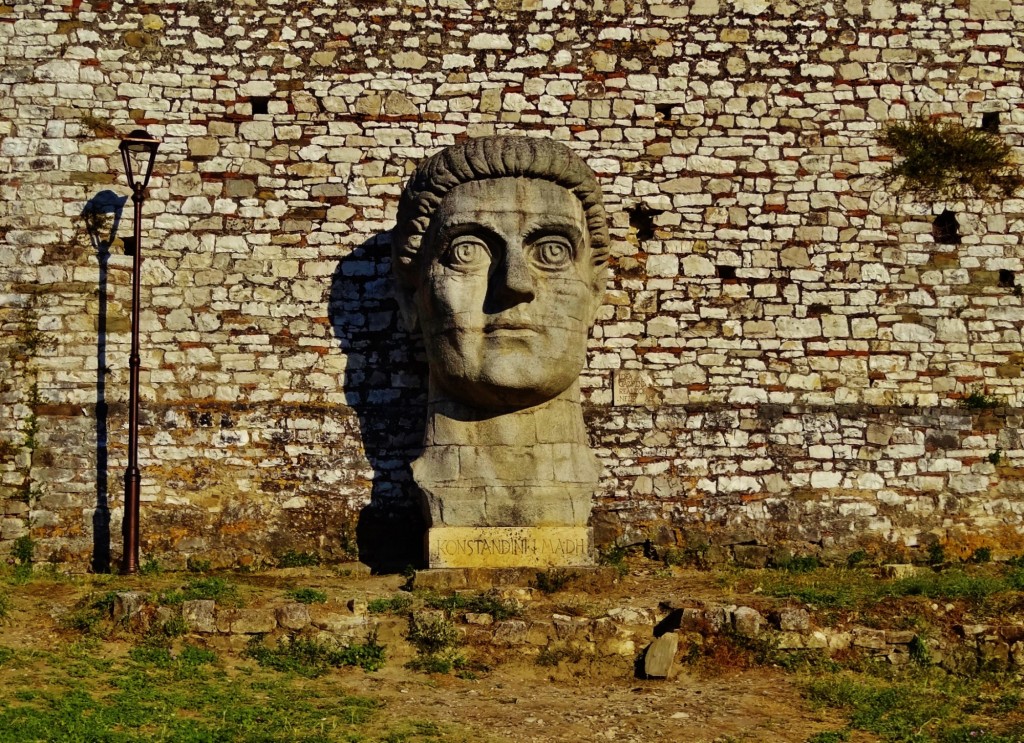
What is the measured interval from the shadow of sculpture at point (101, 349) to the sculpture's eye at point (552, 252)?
4.00 metres

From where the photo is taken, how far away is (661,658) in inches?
323

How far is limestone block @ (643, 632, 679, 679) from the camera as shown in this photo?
8164 mm

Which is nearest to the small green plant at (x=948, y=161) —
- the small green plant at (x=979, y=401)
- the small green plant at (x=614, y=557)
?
the small green plant at (x=979, y=401)

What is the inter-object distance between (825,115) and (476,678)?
21.6 feet

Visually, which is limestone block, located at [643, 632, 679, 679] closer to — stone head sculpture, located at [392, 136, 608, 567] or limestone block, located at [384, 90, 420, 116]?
stone head sculpture, located at [392, 136, 608, 567]

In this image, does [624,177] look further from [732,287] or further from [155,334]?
[155,334]

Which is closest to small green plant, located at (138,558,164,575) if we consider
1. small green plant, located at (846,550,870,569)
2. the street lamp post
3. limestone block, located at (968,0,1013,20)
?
the street lamp post

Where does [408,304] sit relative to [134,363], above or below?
above

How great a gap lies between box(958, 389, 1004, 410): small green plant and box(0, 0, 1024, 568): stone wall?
0.10m

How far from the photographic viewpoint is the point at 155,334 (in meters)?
11.4

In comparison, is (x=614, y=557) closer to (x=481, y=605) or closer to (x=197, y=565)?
(x=481, y=605)

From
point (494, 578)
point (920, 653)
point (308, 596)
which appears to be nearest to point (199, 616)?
point (308, 596)

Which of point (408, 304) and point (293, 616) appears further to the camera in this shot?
point (408, 304)

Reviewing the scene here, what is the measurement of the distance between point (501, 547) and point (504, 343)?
1538 mm
